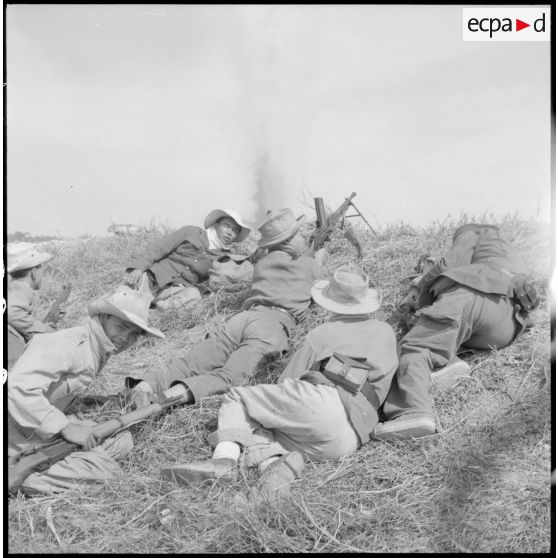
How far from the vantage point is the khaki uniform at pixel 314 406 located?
10.8ft

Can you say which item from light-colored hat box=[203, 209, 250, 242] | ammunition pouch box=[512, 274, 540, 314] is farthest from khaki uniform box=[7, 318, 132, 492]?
light-colored hat box=[203, 209, 250, 242]

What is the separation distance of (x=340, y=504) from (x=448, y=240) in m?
4.46

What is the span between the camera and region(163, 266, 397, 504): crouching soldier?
3174 millimetres

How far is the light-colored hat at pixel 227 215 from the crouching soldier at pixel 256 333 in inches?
57.5

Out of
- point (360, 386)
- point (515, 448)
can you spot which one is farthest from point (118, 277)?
point (515, 448)

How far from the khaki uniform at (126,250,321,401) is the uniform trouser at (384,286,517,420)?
3.59 feet

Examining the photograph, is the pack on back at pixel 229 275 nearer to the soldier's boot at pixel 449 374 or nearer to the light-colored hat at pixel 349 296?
the light-colored hat at pixel 349 296

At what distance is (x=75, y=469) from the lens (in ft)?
10.3

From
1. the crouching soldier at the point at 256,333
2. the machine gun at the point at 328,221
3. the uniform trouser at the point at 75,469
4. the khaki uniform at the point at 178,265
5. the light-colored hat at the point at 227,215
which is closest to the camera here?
the uniform trouser at the point at 75,469

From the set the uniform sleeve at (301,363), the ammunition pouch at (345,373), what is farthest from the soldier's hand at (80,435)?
the ammunition pouch at (345,373)

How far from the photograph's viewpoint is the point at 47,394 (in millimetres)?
3312

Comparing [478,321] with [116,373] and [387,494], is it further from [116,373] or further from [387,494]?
[116,373]

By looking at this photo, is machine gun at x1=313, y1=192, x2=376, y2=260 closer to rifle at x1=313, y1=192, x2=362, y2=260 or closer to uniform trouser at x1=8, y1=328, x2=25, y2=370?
rifle at x1=313, y1=192, x2=362, y2=260

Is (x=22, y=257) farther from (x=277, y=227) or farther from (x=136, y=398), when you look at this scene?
(x=277, y=227)
